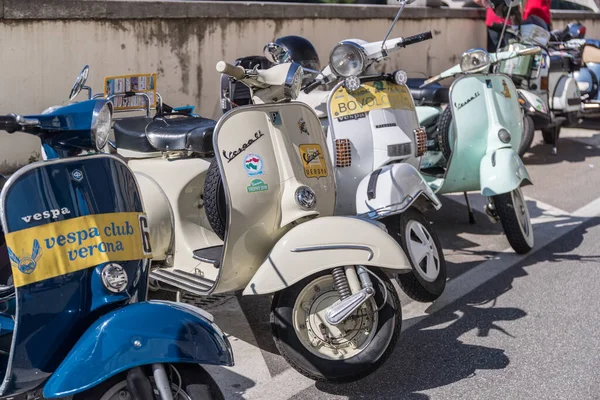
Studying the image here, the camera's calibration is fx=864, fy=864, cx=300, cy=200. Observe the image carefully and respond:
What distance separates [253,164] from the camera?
158 inches

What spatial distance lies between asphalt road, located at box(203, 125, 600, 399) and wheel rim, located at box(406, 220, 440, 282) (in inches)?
8.8

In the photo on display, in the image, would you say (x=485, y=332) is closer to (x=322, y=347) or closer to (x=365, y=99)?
(x=322, y=347)

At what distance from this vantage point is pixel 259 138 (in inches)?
160

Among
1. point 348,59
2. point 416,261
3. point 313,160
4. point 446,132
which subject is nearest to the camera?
point 313,160

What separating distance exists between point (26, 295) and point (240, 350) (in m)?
1.56

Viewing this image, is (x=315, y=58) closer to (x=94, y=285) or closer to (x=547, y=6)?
(x=94, y=285)

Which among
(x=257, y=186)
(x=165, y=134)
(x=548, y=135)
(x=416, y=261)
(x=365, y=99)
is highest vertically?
(x=365, y=99)

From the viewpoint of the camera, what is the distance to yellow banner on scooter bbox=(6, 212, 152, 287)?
2857mm

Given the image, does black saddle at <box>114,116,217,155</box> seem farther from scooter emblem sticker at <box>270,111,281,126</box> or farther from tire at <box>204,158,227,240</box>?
scooter emblem sticker at <box>270,111,281,126</box>

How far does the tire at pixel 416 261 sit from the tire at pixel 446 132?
146 cm

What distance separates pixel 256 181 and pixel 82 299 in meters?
1.27

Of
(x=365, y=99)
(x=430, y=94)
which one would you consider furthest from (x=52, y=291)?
(x=430, y=94)

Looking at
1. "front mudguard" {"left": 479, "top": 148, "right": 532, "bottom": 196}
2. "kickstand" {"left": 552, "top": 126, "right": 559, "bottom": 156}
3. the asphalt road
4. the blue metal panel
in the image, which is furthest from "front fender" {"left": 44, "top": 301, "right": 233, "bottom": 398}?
"kickstand" {"left": 552, "top": 126, "right": 559, "bottom": 156}

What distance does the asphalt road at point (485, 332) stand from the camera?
379 centimetres
